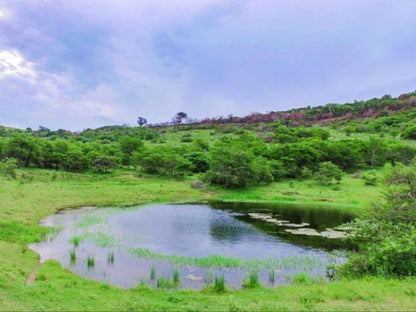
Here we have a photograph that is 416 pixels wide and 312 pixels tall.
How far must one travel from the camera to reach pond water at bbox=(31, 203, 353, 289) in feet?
71.9

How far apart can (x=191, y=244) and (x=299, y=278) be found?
1148cm

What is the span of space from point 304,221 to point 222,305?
28.4m

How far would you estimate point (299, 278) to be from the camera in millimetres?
20672

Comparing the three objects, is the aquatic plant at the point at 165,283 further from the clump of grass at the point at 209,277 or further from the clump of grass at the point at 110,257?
the clump of grass at the point at 110,257

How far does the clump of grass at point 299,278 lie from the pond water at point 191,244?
0.43 metres

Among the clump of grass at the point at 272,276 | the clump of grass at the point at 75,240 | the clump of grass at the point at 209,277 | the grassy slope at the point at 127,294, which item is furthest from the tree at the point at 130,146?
the clump of grass at the point at 272,276

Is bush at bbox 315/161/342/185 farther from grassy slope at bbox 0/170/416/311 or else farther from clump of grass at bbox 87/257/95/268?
clump of grass at bbox 87/257/95/268

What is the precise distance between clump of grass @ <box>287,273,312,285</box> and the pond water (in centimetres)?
43

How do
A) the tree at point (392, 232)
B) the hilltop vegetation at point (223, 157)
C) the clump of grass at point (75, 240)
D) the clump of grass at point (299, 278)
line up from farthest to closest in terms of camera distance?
1. the hilltop vegetation at point (223, 157)
2. the clump of grass at point (75, 240)
3. the clump of grass at point (299, 278)
4. the tree at point (392, 232)

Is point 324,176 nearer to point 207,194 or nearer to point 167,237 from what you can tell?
point 207,194

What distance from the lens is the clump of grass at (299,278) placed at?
20203 millimetres

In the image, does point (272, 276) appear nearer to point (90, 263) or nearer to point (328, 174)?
point (90, 263)

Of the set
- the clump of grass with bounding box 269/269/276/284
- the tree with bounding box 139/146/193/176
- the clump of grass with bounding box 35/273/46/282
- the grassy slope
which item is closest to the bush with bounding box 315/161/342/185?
the tree with bounding box 139/146/193/176

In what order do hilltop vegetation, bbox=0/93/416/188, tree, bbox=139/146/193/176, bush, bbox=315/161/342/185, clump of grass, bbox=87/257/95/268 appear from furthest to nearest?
tree, bbox=139/146/193/176, hilltop vegetation, bbox=0/93/416/188, bush, bbox=315/161/342/185, clump of grass, bbox=87/257/95/268
